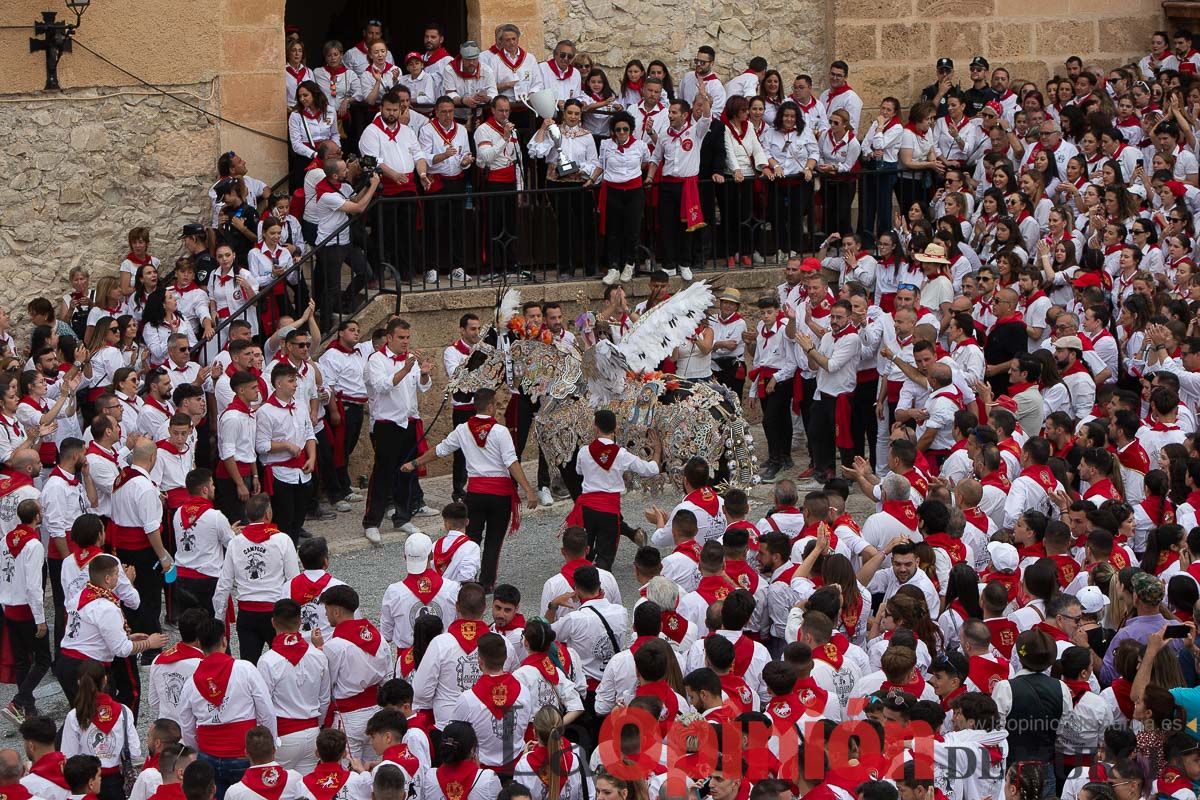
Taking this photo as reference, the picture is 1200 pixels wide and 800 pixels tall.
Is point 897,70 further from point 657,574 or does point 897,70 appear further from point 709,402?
point 657,574

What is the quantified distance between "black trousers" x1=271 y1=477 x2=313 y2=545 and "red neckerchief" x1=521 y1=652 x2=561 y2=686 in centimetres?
460

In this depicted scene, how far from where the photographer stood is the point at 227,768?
868 cm

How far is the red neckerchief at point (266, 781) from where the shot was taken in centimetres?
766

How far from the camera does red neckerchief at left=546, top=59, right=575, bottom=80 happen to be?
54.4 feet

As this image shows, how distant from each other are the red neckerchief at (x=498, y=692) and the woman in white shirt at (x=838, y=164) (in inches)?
378

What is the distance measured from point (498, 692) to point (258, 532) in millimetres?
2514

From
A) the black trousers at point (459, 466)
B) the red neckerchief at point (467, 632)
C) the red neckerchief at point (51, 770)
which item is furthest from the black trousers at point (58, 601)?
the black trousers at point (459, 466)

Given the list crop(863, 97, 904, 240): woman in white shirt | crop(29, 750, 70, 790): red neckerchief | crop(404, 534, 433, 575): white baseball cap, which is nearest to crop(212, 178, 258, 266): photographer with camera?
crop(863, 97, 904, 240): woman in white shirt

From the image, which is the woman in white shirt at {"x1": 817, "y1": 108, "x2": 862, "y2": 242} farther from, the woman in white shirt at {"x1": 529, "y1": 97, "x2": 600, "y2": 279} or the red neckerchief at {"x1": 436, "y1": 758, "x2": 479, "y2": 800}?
the red neckerchief at {"x1": 436, "y1": 758, "x2": 479, "y2": 800}

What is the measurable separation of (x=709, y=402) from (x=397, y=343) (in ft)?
8.71

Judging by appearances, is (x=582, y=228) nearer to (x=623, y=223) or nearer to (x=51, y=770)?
(x=623, y=223)

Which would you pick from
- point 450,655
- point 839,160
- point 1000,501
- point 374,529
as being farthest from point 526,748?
point 839,160

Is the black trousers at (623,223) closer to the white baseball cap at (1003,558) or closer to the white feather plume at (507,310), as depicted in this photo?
the white feather plume at (507,310)

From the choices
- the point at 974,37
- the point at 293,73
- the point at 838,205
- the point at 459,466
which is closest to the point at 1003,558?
the point at 459,466
